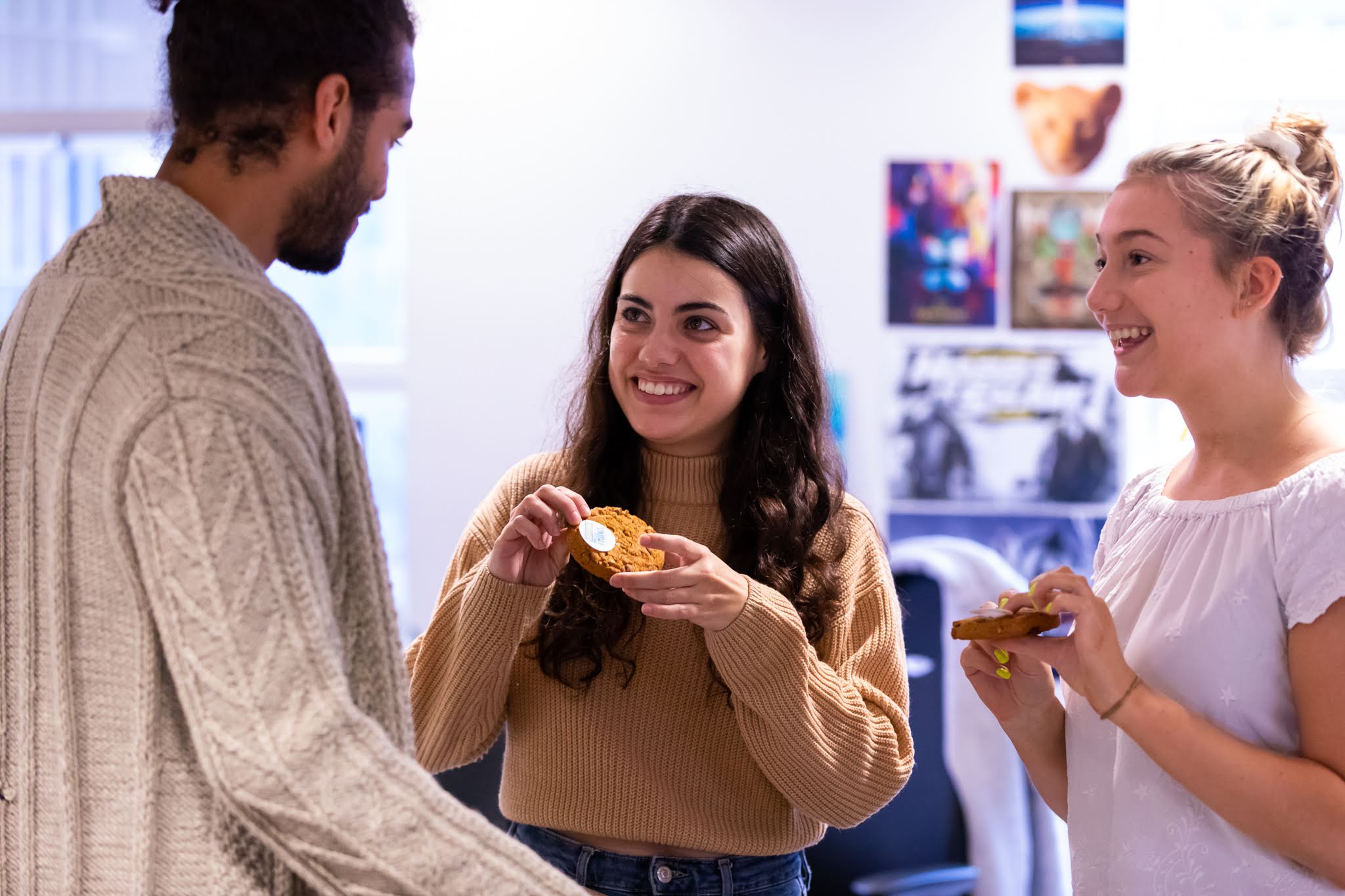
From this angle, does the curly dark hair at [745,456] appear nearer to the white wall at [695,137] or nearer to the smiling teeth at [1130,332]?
the smiling teeth at [1130,332]

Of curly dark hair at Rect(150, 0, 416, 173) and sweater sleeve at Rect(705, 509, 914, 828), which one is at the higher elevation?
curly dark hair at Rect(150, 0, 416, 173)

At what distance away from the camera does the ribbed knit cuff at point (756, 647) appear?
64.2 inches

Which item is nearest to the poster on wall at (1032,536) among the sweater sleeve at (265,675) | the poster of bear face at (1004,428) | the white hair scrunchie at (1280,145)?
the poster of bear face at (1004,428)

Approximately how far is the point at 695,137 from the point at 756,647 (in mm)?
2219

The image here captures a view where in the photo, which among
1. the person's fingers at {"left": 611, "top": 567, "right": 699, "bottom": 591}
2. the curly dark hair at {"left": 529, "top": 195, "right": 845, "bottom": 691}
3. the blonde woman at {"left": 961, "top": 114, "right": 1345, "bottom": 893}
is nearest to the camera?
the blonde woman at {"left": 961, "top": 114, "right": 1345, "bottom": 893}

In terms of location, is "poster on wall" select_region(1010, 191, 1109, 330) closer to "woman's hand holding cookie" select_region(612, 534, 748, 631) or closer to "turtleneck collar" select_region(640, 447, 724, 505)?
"turtleneck collar" select_region(640, 447, 724, 505)

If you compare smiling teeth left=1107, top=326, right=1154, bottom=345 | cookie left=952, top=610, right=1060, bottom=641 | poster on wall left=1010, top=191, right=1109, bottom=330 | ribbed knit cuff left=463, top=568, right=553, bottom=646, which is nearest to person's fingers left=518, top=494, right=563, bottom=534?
ribbed knit cuff left=463, top=568, right=553, bottom=646

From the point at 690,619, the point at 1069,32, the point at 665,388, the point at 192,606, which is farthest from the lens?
the point at 1069,32

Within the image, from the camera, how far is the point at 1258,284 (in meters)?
1.59

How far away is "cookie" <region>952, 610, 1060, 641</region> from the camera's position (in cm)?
163

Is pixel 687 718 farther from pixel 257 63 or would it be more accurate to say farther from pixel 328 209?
pixel 257 63

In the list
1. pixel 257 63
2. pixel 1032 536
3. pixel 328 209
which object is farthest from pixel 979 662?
pixel 1032 536

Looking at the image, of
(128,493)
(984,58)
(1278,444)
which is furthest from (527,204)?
(128,493)

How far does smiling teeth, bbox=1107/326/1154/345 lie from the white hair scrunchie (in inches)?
11.9
